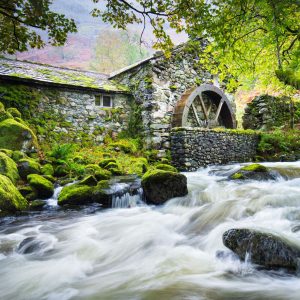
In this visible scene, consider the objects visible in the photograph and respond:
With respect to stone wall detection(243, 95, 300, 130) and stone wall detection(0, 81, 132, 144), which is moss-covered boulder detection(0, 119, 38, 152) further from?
stone wall detection(243, 95, 300, 130)

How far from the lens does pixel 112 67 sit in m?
31.8

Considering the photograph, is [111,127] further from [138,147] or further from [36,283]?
[36,283]

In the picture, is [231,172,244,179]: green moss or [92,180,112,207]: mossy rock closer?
[92,180,112,207]: mossy rock

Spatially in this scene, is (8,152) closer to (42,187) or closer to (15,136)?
(15,136)

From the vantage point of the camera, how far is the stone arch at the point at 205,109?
37.9 ft

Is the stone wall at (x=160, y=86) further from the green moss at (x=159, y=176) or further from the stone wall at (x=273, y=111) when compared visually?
the stone wall at (x=273, y=111)

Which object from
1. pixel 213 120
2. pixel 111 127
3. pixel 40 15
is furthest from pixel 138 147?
pixel 40 15

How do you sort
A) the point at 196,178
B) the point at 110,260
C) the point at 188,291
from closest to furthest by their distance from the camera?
the point at 188,291 → the point at 110,260 → the point at 196,178

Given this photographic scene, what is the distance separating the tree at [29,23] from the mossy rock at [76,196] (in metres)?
3.15

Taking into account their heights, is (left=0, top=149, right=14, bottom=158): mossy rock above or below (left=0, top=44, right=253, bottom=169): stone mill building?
below

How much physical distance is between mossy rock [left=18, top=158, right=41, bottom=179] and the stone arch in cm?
616

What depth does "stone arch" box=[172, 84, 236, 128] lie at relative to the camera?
11.6 metres

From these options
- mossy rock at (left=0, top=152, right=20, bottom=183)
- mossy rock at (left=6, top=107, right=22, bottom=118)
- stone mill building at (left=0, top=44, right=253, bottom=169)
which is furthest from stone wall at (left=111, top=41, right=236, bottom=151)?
mossy rock at (left=0, top=152, right=20, bottom=183)

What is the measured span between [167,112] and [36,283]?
9.40 metres
